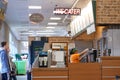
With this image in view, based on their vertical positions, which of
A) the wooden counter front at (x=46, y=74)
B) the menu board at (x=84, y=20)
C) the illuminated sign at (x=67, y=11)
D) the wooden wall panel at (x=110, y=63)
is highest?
the illuminated sign at (x=67, y=11)

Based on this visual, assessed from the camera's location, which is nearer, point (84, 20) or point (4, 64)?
point (4, 64)

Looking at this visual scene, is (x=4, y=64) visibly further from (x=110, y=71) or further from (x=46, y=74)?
(x=110, y=71)

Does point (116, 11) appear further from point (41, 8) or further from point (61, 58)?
point (41, 8)

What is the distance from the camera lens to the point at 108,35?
28.0ft

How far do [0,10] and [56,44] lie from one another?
3469 millimetres

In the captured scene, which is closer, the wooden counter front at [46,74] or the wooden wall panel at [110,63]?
the wooden counter front at [46,74]

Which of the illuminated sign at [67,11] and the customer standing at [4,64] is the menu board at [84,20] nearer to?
the illuminated sign at [67,11]

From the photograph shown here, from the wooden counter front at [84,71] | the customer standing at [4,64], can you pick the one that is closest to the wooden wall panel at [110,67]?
the wooden counter front at [84,71]

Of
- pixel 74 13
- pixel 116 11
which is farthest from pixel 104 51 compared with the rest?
pixel 74 13

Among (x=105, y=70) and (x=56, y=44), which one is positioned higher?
(x=56, y=44)

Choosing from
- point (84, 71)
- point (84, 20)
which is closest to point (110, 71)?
point (84, 71)

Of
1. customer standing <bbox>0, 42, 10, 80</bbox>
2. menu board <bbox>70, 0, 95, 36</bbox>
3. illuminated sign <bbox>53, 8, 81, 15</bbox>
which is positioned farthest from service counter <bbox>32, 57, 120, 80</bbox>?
illuminated sign <bbox>53, 8, 81, 15</bbox>

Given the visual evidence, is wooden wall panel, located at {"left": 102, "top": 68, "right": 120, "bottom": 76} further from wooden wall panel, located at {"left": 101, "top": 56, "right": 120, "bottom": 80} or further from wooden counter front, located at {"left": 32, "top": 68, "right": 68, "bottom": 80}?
wooden counter front, located at {"left": 32, "top": 68, "right": 68, "bottom": 80}

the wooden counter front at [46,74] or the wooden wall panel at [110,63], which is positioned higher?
the wooden wall panel at [110,63]
